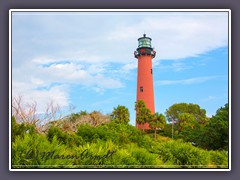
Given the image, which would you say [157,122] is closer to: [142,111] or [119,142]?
[142,111]

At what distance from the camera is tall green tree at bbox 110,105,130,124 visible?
8.26m

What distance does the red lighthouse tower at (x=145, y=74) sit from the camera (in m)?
7.87

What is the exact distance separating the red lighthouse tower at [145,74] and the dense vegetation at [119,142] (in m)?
0.26

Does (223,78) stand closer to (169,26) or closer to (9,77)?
(169,26)

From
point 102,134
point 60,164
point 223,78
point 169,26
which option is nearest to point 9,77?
point 60,164

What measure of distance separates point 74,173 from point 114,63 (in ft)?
9.37

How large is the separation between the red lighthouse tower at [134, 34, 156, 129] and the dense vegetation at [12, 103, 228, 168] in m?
0.26

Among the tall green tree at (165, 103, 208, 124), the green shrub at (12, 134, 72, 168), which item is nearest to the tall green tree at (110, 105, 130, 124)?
the tall green tree at (165, 103, 208, 124)

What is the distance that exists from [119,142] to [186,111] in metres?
2.34

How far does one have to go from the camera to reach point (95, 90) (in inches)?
307

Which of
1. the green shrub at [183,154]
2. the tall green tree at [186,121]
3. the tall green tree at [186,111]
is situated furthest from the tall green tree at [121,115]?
the tall green tree at [186,121]

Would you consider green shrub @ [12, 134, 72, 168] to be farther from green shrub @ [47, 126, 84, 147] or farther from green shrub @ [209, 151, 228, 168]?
green shrub @ [209, 151, 228, 168]

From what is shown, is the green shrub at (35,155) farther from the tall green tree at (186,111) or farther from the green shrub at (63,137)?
the tall green tree at (186,111)
